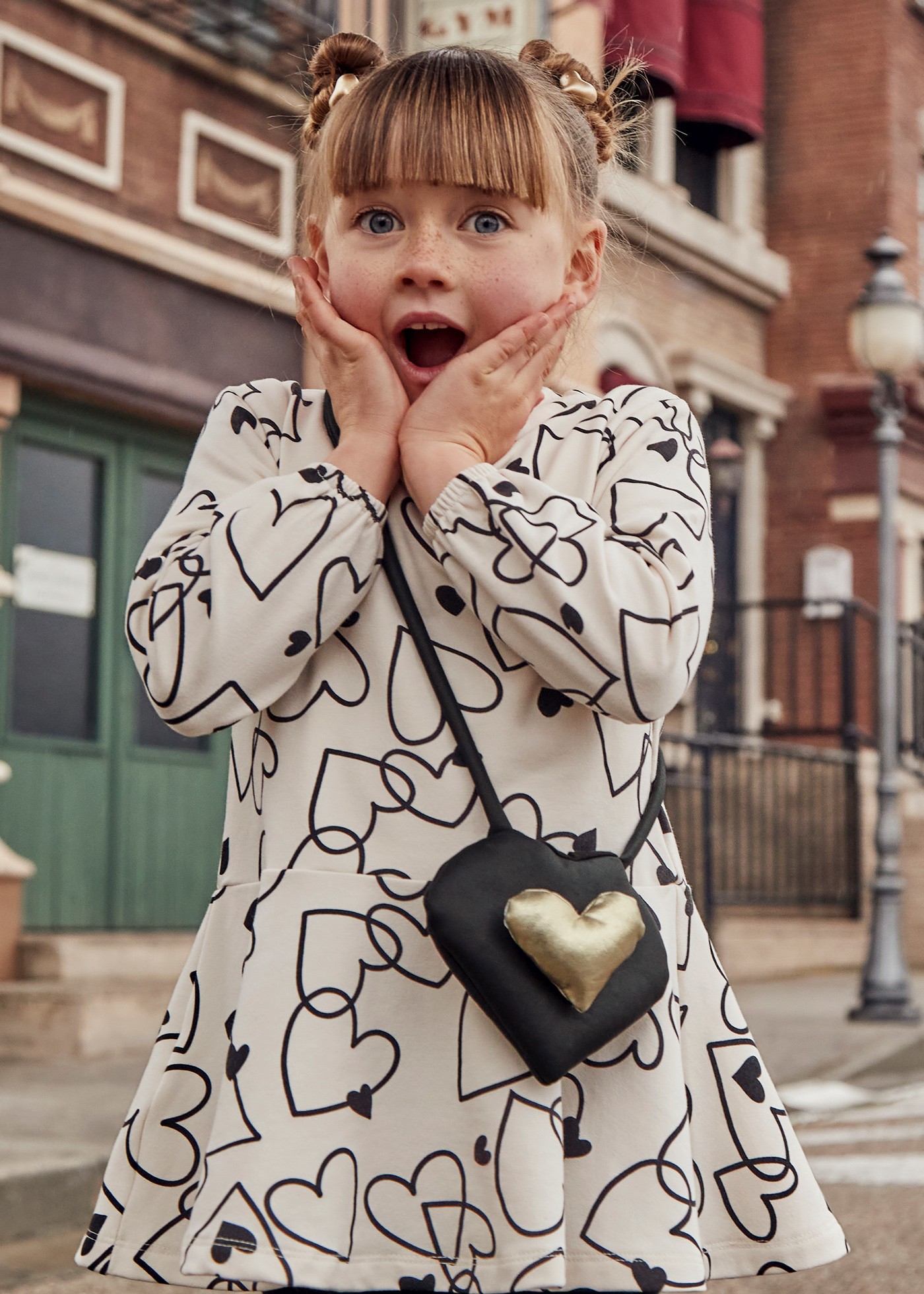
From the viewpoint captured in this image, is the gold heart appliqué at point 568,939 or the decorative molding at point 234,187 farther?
the decorative molding at point 234,187

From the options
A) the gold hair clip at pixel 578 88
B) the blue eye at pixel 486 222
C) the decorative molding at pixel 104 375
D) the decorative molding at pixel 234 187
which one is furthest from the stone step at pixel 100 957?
the blue eye at pixel 486 222

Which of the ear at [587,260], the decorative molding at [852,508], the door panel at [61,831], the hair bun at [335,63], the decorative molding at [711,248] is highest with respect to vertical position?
the decorative molding at [711,248]

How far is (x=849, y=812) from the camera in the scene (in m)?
16.0

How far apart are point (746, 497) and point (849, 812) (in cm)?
430

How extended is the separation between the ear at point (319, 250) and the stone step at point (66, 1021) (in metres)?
6.64

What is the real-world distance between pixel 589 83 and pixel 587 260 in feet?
0.71

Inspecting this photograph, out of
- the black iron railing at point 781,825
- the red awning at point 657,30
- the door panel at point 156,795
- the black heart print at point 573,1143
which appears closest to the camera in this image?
the black heart print at point 573,1143

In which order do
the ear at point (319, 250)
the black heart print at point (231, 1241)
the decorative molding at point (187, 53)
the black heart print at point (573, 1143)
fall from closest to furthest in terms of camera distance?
the black heart print at point (231, 1241) < the black heart print at point (573, 1143) < the ear at point (319, 250) < the decorative molding at point (187, 53)

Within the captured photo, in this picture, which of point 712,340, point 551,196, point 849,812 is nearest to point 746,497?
point 712,340

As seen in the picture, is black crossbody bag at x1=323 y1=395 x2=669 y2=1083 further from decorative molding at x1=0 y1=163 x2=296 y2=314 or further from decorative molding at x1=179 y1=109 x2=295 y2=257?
decorative molding at x1=179 y1=109 x2=295 y2=257

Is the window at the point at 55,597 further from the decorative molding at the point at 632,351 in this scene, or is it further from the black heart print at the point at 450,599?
the black heart print at the point at 450,599

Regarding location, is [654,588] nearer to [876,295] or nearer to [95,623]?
[95,623]

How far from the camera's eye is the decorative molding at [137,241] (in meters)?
9.23

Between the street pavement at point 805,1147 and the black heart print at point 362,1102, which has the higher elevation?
the black heart print at point 362,1102
